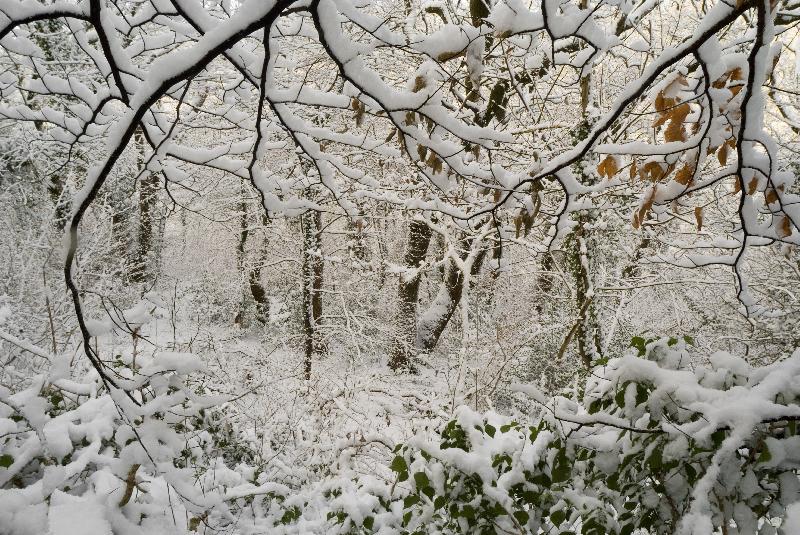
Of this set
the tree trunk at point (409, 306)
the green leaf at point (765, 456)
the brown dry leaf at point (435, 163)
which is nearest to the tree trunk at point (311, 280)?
the tree trunk at point (409, 306)

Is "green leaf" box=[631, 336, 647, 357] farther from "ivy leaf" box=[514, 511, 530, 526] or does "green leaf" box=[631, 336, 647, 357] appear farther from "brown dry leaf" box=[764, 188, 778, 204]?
"ivy leaf" box=[514, 511, 530, 526]

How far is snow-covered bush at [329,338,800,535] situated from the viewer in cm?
125

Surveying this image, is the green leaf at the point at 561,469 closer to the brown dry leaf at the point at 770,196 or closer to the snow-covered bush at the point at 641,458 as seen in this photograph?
the snow-covered bush at the point at 641,458

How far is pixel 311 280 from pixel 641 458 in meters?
9.42

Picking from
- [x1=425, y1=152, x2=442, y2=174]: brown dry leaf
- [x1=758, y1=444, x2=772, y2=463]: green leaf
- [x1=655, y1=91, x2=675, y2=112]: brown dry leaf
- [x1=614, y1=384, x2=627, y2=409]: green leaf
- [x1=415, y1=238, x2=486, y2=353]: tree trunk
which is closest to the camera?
[x1=758, y1=444, x2=772, y2=463]: green leaf

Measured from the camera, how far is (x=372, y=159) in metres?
9.92

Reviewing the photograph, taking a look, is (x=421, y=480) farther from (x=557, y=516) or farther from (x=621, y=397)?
(x=621, y=397)

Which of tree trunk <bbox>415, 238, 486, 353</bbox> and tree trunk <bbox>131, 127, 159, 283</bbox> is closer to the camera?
tree trunk <bbox>415, 238, 486, 353</bbox>

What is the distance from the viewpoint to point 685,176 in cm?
146

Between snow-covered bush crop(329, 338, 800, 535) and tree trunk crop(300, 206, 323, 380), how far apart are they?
8.22 m

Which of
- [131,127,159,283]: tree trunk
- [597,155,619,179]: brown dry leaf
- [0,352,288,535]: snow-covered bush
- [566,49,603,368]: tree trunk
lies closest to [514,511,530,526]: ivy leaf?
[0,352,288,535]: snow-covered bush

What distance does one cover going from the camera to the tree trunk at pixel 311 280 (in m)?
10.2

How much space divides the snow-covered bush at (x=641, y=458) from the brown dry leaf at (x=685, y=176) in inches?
22.1

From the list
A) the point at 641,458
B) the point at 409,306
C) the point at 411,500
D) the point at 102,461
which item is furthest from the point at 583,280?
the point at 409,306
